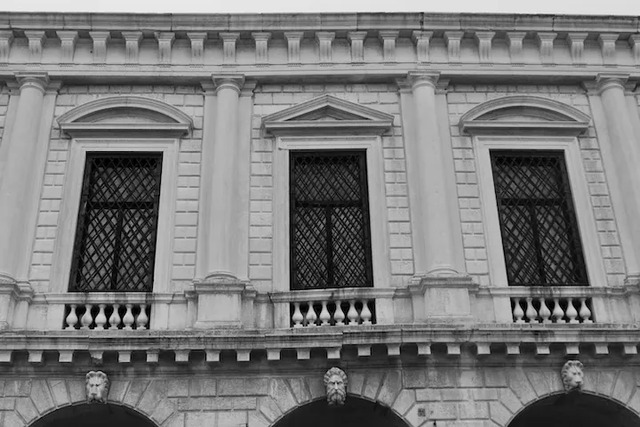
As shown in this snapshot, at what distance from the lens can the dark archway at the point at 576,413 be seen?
1222 cm

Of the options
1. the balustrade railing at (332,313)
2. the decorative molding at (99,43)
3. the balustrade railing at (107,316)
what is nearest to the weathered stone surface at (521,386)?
the balustrade railing at (332,313)

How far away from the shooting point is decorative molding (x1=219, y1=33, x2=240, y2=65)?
49.6 ft

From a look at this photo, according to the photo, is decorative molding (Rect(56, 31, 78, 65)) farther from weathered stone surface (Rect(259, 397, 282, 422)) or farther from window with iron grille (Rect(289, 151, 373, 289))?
weathered stone surface (Rect(259, 397, 282, 422))

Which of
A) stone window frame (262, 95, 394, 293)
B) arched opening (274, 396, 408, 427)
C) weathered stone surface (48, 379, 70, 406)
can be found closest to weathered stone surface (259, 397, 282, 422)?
arched opening (274, 396, 408, 427)

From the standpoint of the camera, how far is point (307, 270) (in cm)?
1348

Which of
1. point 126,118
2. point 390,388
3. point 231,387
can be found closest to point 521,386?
point 390,388

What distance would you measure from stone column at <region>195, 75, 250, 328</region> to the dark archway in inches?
190

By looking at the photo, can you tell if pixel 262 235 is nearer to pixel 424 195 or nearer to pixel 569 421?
pixel 424 195

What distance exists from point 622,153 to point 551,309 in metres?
3.24

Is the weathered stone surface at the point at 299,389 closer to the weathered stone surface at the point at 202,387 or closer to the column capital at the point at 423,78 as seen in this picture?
the weathered stone surface at the point at 202,387

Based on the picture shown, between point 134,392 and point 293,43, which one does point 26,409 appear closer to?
point 134,392

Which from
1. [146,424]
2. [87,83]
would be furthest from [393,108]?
[146,424]

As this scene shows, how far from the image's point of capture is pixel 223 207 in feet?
44.4

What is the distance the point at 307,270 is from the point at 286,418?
2477mm
